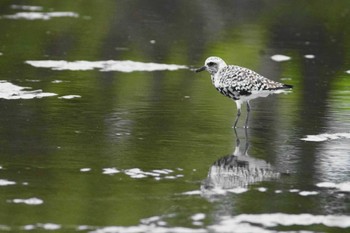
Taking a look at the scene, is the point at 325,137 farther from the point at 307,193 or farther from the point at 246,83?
the point at 307,193

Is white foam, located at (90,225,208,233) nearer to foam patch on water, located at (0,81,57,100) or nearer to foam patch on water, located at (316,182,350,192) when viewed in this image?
foam patch on water, located at (316,182,350,192)

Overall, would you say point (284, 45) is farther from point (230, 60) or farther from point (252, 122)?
point (252, 122)

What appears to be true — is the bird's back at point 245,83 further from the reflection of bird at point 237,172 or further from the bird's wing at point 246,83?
the reflection of bird at point 237,172

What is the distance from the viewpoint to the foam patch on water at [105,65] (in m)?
17.0

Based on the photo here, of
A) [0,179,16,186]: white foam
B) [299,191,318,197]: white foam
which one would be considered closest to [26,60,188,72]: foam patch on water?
[0,179,16,186]: white foam

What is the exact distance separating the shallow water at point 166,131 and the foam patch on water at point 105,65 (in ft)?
0.11

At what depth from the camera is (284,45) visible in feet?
65.8

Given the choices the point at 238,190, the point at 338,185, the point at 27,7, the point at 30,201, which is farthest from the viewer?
the point at 27,7

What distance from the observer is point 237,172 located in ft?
33.9

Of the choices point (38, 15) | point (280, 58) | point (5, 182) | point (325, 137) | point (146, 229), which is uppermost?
point (38, 15)

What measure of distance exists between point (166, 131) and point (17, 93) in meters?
3.13

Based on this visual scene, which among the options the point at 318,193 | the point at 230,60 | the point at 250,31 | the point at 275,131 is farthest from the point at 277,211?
the point at 250,31

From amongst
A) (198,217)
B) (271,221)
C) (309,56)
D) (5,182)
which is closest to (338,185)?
(271,221)

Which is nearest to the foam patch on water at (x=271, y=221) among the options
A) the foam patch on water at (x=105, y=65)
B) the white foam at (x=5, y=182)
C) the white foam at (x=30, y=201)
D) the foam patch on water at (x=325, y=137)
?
the white foam at (x=30, y=201)
